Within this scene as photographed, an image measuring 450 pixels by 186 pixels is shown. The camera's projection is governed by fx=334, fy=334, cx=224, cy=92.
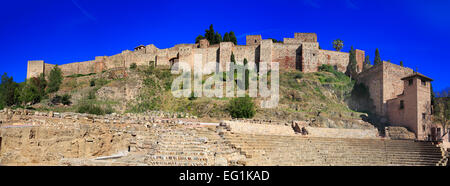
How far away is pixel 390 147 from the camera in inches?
679

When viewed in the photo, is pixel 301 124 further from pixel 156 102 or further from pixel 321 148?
pixel 156 102

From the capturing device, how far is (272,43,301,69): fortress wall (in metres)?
37.1

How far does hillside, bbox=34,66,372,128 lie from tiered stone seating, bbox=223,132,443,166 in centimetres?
584

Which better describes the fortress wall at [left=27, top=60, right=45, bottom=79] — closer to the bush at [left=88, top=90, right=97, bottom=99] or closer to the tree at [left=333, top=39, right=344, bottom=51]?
the bush at [left=88, top=90, right=97, bottom=99]

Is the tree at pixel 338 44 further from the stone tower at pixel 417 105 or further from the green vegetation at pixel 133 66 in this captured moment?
the green vegetation at pixel 133 66

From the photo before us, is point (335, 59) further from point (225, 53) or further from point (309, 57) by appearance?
point (225, 53)

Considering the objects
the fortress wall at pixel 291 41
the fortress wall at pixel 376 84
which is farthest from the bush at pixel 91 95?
the fortress wall at pixel 376 84

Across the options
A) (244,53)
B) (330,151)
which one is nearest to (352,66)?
(244,53)

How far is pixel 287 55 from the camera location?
37.3 meters

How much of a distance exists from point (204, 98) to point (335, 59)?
1810 cm

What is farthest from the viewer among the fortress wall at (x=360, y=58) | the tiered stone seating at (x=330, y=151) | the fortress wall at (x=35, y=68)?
the fortress wall at (x=35, y=68)

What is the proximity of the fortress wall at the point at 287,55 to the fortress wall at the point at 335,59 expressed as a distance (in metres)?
2.69

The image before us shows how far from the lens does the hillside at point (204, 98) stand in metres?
25.2

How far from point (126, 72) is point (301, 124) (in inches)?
835
